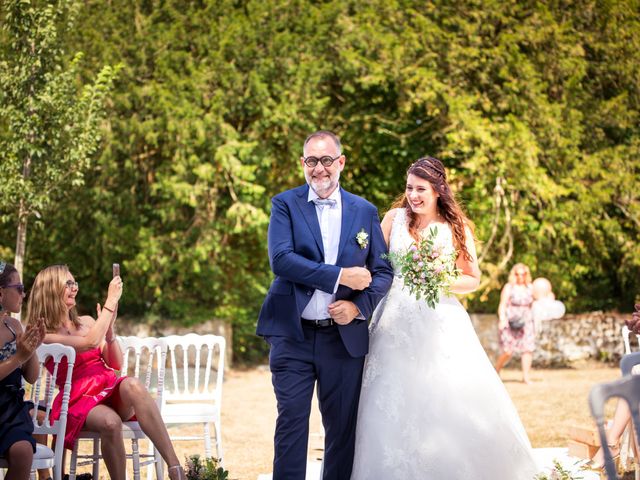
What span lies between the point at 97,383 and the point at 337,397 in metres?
1.40

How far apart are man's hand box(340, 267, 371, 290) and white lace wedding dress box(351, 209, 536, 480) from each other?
58 centimetres

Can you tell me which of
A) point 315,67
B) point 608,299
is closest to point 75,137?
point 315,67

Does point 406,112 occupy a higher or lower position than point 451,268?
higher

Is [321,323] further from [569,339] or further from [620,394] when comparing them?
[569,339]

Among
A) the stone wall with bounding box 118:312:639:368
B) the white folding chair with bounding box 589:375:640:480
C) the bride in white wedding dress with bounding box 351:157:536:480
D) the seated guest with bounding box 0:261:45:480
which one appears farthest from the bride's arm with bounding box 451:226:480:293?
the stone wall with bounding box 118:312:639:368

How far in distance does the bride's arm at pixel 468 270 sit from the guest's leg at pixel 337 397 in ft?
2.65

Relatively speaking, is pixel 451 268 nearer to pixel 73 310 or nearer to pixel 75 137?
pixel 73 310

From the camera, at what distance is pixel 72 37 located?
42.9 ft

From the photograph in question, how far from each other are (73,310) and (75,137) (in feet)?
19.0

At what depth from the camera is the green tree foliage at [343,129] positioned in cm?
1318

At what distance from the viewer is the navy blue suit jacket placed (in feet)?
13.0

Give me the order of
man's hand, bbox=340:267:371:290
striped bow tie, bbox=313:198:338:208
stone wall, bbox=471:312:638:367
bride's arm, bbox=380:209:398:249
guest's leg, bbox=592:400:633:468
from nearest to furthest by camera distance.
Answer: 1. man's hand, bbox=340:267:371:290
2. striped bow tie, bbox=313:198:338:208
3. bride's arm, bbox=380:209:398:249
4. guest's leg, bbox=592:400:633:468
5. stone wall, bbox=471:312:638:367

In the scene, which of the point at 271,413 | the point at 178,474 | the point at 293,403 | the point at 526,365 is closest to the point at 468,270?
the point at 293,403

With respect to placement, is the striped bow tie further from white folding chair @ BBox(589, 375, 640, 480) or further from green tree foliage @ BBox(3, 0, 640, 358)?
green tree foliage @ BBox(3, 0, 640, 358)
